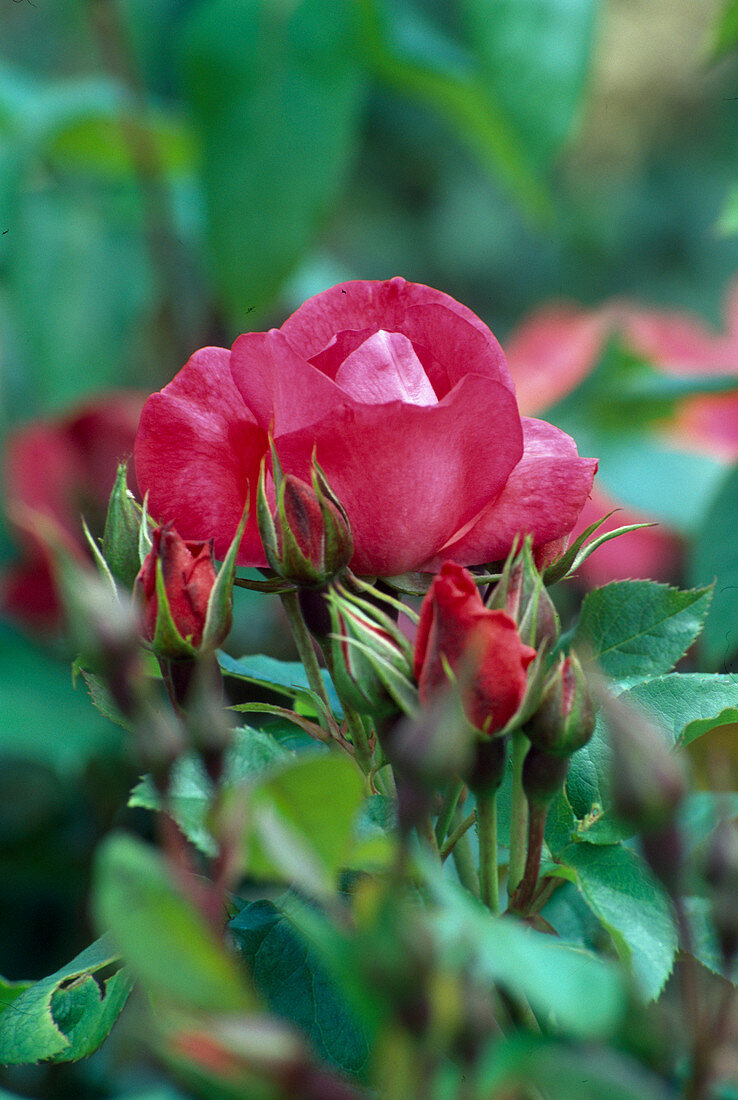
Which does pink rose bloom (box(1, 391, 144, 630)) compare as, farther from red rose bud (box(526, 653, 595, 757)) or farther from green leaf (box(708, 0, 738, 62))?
red rose bud (box(526, 653, 595, 757))

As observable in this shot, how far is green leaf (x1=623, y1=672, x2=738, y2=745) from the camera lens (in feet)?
0.92

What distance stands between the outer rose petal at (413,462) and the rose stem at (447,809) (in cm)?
6

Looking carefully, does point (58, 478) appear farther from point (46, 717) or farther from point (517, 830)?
point (517, 830)

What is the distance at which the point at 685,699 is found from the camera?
290mm

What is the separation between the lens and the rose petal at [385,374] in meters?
0.27

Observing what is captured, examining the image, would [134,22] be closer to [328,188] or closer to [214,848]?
[328,188]

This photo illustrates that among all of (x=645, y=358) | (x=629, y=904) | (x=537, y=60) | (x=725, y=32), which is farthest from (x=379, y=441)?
(x=645, y=358)

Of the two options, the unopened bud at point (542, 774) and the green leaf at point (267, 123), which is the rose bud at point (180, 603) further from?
the green leaf at point (267, 123)

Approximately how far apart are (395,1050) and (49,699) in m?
0.68

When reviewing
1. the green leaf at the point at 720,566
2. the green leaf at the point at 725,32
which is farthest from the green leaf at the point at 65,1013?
the green leaf at the point at 725,32

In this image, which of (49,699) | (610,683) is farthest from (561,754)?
(49,699)

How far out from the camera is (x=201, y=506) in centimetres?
28

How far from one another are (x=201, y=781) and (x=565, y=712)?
0.08m

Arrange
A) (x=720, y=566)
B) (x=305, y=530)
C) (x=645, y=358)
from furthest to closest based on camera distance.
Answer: (x=645, y=358) < (x=720, y=566) < (x=305, y=530)
